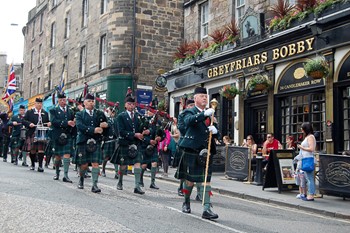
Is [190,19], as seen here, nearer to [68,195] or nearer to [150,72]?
[150,72]

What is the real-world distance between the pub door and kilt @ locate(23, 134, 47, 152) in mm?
7513

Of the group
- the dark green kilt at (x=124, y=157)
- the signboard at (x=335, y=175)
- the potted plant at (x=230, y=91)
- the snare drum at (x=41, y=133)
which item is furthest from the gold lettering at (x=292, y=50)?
the snare drum at (x=41, y=133)

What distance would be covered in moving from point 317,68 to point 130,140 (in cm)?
624

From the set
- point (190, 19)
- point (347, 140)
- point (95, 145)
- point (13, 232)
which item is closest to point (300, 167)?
point (347, 140)

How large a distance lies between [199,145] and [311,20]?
8413mm

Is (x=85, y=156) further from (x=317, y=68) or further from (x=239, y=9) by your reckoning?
(x=239, y=9)

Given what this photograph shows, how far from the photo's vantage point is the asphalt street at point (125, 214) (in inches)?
227

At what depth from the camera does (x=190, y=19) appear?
2220 cm

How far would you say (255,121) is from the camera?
664 inches

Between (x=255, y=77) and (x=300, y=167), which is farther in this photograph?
(x=255, y=77)

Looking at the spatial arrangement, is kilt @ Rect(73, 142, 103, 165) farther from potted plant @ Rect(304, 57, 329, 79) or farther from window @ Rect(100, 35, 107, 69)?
window @ Rect(100, 35, 107, 69)

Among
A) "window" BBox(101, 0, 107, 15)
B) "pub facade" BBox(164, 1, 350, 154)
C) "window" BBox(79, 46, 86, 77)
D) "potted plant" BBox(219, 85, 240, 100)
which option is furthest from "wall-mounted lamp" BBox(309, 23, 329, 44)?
"window" BBox(79, 46, 86, 77)

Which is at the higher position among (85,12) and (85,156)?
(85,12)

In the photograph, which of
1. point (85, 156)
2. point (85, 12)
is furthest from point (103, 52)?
point (85, 156)
